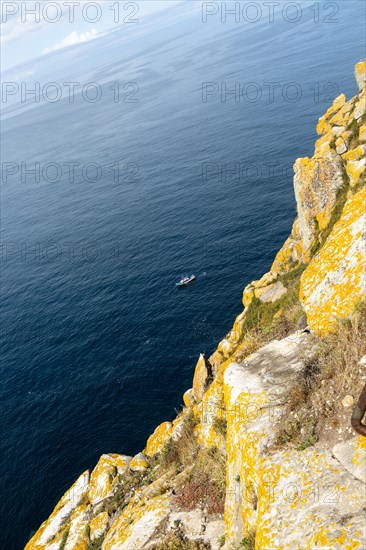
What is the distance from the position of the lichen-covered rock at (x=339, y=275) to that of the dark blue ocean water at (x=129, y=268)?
3605 centimetres

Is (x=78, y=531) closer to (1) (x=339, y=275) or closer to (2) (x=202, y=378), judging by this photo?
(2) (x=202, y=378)

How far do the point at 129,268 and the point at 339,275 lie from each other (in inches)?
2575

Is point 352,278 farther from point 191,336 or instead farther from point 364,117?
point 191,336

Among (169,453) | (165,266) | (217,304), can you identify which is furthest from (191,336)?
(169,453)

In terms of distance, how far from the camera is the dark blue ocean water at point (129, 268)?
153 ft

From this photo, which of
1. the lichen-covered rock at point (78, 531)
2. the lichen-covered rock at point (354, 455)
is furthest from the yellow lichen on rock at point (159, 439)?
the lichen-covered rock at point (354, 455)

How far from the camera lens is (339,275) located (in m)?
11.2

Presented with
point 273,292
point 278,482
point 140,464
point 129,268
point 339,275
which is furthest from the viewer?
point 129,268

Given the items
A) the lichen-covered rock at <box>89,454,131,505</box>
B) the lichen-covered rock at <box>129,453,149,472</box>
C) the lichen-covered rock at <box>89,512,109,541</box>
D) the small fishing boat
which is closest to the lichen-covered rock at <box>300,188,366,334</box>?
the lichen-covered rock at <box>89,512,109,541</box>

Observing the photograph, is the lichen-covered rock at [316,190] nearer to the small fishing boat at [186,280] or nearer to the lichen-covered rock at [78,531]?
the lichen-covered rock at [78,531]

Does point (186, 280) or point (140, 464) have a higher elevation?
point (186, 280)

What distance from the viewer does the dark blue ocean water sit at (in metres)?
46.6

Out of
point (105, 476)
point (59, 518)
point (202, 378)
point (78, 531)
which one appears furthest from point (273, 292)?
point (59, 518)

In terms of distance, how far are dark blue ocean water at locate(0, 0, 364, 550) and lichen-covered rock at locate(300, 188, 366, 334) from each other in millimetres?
36051
